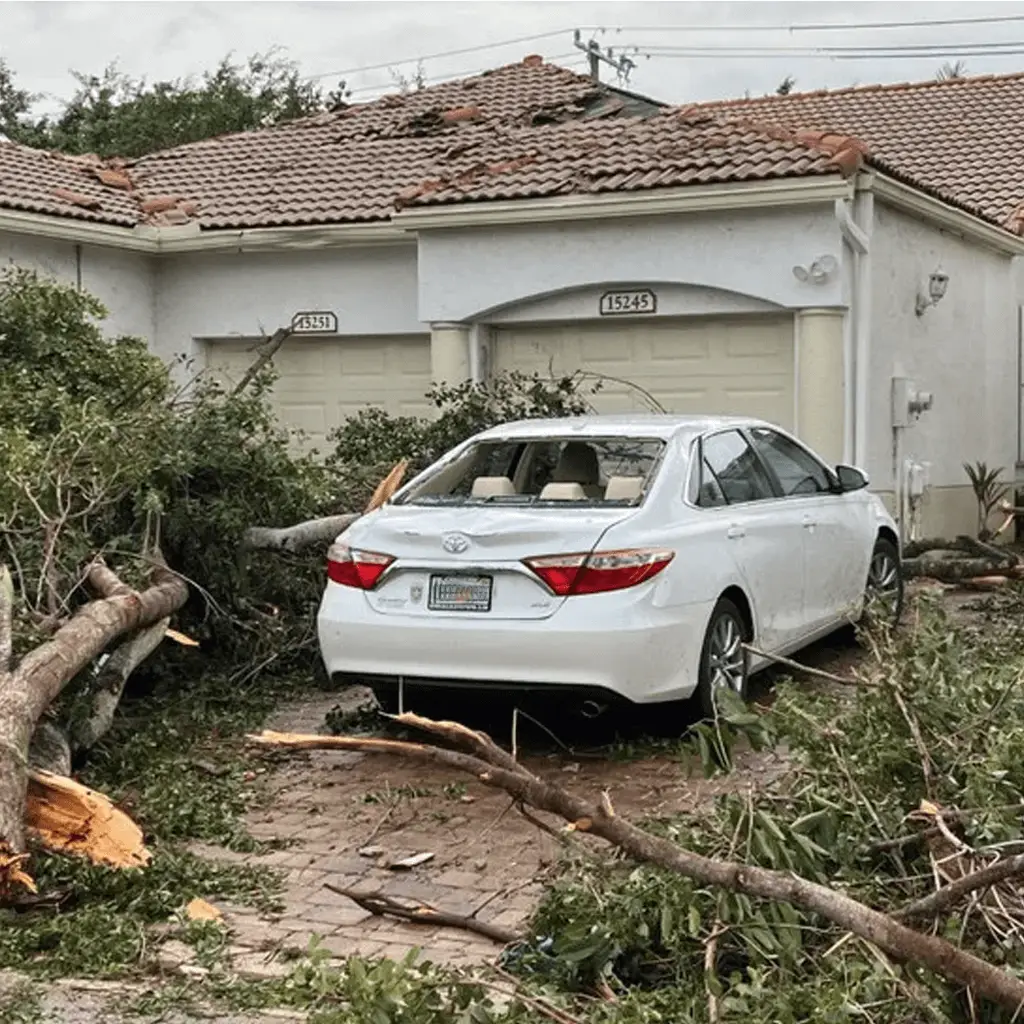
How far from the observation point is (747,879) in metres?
4.17

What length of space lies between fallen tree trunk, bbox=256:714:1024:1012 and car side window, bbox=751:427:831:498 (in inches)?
204

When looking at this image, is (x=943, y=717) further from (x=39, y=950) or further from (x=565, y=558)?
(x=39, y=950)

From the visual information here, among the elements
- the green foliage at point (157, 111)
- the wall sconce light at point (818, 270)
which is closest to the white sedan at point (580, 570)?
the wall sconce light at point (818, 270)

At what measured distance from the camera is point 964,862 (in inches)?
179

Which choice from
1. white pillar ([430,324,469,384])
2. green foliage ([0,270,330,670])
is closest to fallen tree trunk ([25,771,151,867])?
green foliage ([0,270,330,670])

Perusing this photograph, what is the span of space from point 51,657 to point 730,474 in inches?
150

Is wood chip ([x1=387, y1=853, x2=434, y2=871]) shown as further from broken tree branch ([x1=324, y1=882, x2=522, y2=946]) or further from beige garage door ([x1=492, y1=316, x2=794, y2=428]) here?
beige garage door ([x1=492, y1=316, x2=794, y2=428])

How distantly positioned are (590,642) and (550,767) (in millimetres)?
742

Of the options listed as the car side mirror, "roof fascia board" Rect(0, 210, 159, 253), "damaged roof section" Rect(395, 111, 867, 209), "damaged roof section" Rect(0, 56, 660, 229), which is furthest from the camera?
"damaged roof section" Rect(0, 56, 660, 229)

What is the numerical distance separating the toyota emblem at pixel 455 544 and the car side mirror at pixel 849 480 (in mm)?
3208

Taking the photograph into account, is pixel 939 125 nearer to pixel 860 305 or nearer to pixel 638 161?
pixel 638 161

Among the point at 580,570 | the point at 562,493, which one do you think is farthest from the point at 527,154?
the point at 580,570

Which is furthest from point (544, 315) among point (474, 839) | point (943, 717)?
point (943, 717)

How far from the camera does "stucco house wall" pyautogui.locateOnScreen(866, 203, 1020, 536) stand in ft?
48.4
